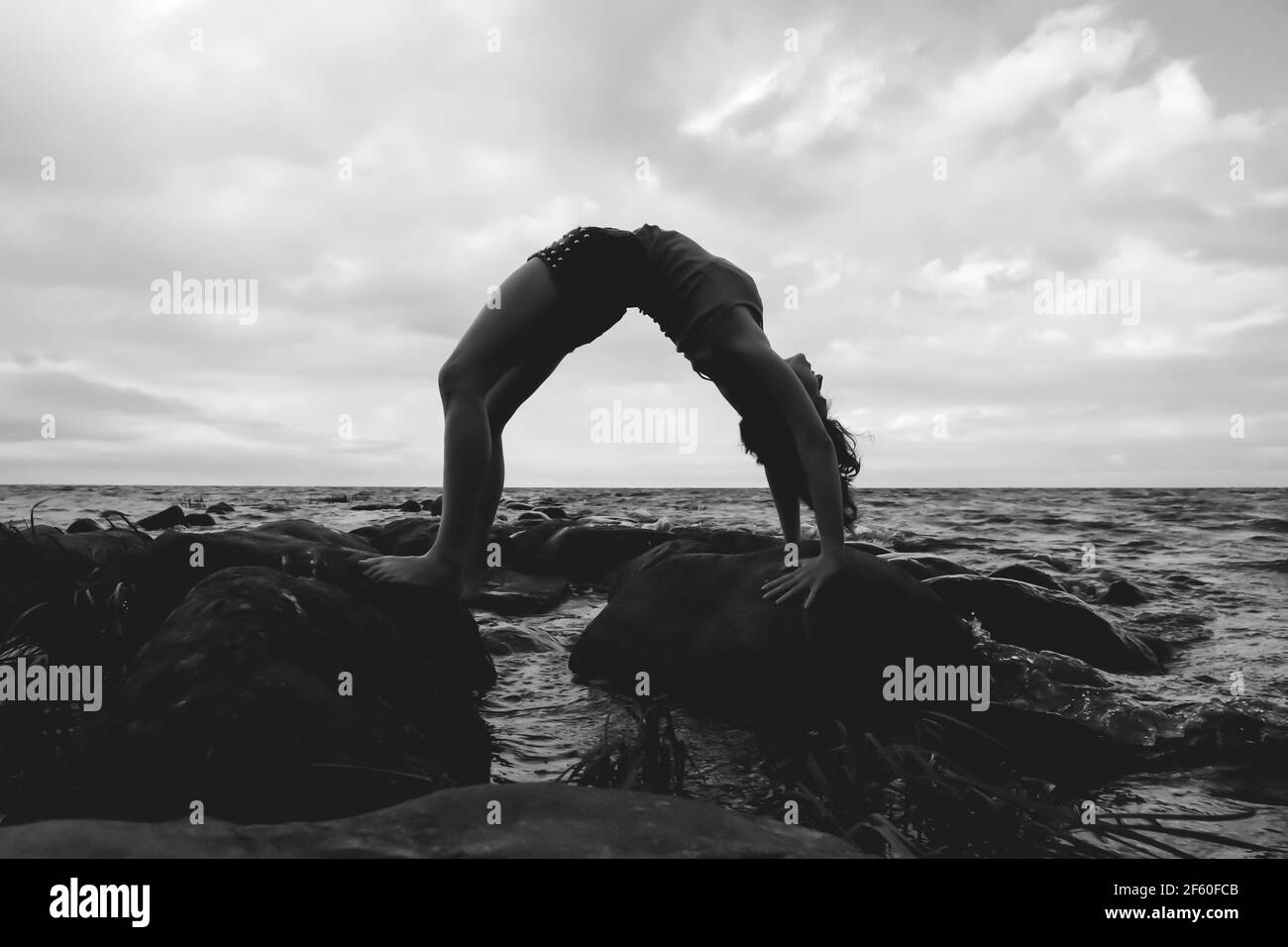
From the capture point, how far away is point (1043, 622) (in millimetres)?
4656

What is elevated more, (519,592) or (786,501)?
(786,501)

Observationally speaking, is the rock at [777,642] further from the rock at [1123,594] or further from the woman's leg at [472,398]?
the rock at [1123,594]

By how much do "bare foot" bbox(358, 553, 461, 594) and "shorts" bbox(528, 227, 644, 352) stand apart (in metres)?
1.02

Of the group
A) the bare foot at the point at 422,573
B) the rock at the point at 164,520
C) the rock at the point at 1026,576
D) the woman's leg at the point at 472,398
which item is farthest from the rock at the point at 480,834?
the rock at the point at 164,520

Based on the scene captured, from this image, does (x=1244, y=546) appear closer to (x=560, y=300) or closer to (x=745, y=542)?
(x=745, y=542)

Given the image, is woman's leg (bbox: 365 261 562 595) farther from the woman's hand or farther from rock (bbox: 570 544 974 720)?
the woman's hand

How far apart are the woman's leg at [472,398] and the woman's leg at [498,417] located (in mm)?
178

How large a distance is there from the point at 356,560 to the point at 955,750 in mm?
2412

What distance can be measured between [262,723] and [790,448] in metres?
2.60

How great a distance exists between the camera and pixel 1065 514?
17.1 metres

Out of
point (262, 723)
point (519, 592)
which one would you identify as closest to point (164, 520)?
point (519, 592)

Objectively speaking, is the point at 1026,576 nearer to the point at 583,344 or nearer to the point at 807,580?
the point at 807,580

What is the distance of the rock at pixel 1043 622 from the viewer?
14.7 ft
